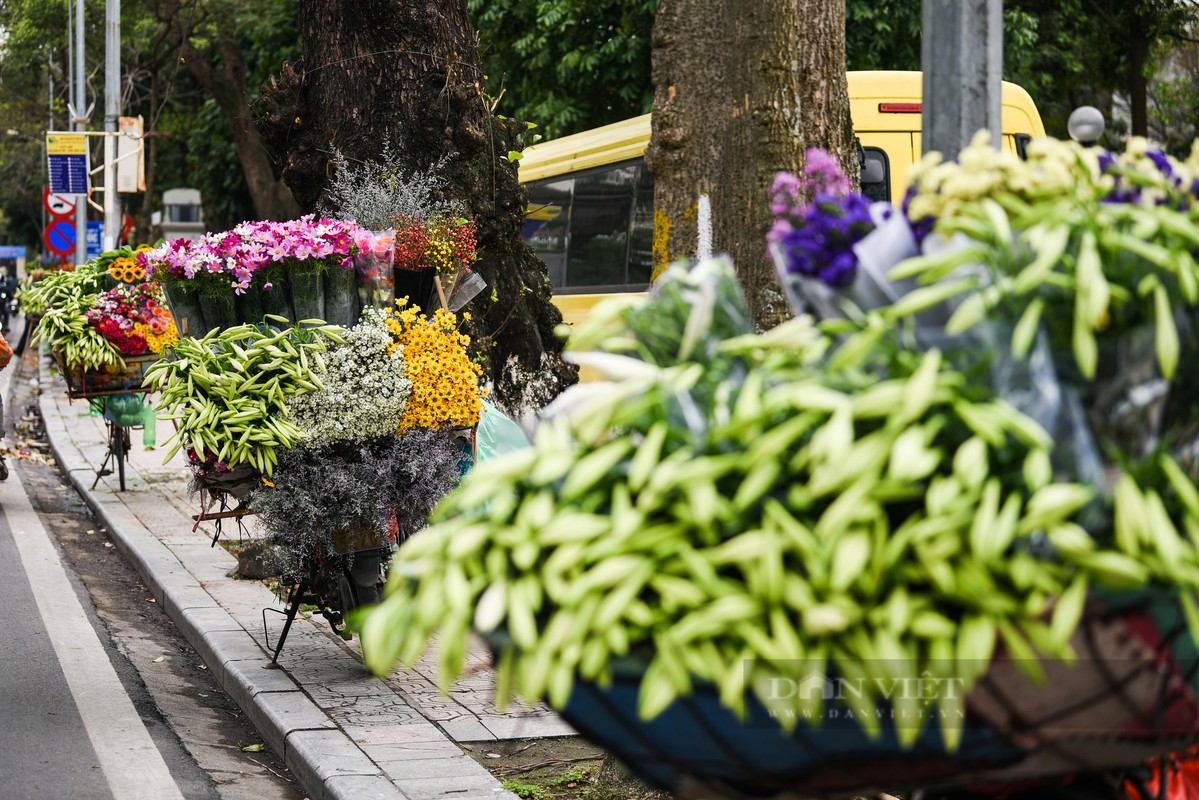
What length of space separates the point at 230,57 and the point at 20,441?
36.6 ft

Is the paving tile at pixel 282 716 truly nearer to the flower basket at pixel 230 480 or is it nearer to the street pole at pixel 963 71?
the flower basket at pixel 230 480

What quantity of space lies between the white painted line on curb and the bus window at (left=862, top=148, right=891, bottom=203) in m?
6.42

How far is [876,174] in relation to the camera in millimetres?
11008

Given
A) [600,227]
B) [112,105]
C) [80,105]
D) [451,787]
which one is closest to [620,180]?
[600,227]

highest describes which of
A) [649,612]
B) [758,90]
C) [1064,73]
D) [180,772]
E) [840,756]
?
[1064,73]

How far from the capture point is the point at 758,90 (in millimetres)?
4746

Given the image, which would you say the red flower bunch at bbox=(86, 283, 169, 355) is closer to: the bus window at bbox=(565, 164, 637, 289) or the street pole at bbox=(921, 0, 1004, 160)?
the bus window at bbox=(565, 164, 637, 289)

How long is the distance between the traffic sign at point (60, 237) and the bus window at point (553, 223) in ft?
51.2

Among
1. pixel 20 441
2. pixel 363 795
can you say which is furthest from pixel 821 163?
pixel 20 441

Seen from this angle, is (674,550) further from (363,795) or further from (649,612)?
(363,795)

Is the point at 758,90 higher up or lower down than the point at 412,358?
higher up

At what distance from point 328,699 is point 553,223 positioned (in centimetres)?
973

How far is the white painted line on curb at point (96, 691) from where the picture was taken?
5359 mm

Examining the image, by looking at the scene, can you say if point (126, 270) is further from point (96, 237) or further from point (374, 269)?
point (96, 237)
